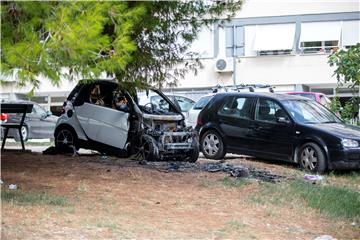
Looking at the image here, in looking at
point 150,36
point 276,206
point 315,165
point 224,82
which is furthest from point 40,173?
point 224,82

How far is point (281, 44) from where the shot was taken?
102 ft

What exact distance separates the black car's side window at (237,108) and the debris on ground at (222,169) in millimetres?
2120

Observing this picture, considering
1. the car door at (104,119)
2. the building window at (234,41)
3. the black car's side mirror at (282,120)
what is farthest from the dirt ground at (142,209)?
the building window at (234,41)

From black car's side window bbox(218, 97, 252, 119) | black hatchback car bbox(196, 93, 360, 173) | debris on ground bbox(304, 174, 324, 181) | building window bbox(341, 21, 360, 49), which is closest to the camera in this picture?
debris on ground bbox(304, 174, 324, 181)

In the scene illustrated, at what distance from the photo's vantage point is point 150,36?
31.7 feet

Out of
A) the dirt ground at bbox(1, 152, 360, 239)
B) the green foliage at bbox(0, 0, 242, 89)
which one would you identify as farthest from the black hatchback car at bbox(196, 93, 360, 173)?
the green foliage at bbox(0, 0, 242, 89)

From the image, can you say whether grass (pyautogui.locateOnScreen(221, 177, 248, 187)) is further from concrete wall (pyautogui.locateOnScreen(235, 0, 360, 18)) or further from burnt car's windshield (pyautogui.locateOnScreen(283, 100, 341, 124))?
concrete wall (pyautogui.locateOnScreen(235, 0, 360, 18))

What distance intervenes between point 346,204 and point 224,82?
941 inches

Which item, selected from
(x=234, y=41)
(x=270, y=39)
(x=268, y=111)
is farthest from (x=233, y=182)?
(x=234, y=41)

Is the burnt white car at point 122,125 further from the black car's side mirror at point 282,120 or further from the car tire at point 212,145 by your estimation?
the black car's side mirror at point 282,120

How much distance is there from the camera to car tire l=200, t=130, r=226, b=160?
12812 mm

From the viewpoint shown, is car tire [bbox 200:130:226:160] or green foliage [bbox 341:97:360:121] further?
green foliage [bbox 341:97:360:121]

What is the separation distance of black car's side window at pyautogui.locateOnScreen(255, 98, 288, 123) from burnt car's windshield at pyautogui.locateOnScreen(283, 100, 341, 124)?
175 millimetres

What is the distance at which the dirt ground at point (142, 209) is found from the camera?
5.86 metres
